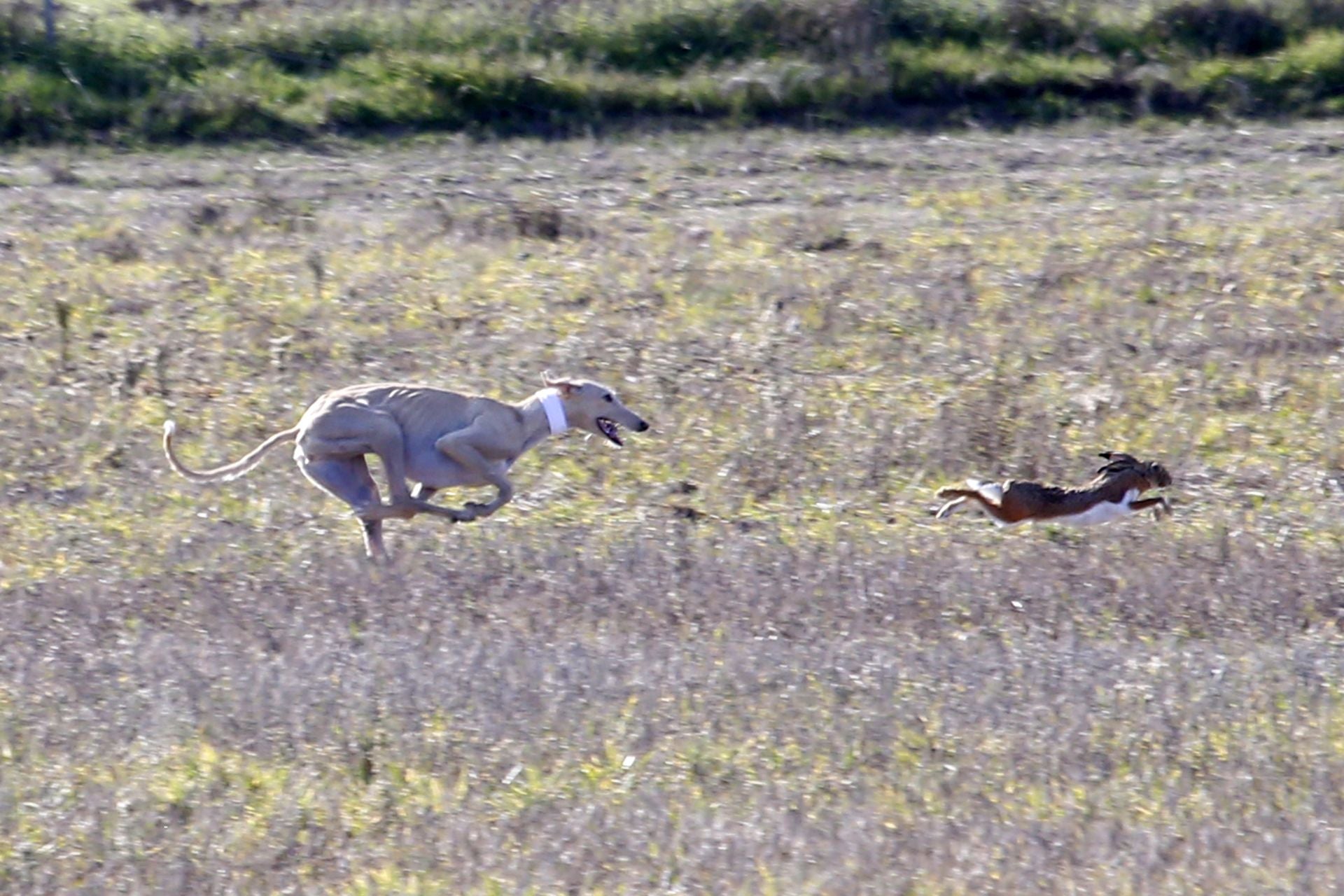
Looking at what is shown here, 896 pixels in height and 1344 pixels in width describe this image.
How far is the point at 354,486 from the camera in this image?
34.0 feet

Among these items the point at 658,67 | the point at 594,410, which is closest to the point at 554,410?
the point at 594,410

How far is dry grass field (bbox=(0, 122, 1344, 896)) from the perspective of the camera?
6.33 metres

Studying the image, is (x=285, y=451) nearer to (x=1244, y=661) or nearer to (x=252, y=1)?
(x=1244, y=661)

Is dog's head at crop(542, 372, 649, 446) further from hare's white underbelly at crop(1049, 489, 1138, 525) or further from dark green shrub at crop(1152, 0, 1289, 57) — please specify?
dark green shrub at crop(1152, 0, 1289, 57)

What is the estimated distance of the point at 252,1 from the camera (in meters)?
24.0

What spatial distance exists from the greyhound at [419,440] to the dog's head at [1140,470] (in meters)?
2.37

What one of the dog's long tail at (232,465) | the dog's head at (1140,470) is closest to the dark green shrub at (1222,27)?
the dog's head at (1140,470)

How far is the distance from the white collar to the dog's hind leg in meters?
0.90

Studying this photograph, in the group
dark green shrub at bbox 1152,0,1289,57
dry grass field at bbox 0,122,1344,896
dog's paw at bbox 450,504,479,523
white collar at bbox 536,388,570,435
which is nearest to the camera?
dry grass field at bbox 0,122,1344,896

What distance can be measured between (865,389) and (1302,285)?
3605mm

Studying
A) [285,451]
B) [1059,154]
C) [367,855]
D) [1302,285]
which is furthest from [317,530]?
[1059,154]

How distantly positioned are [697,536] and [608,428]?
2.64 ft

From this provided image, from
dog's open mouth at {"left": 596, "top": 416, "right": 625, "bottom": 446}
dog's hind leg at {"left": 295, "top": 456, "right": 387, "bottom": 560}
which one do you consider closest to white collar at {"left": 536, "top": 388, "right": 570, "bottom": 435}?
dog's open mouth at {"left": 596, "top": 416, "right": 625, "bottom": 446}

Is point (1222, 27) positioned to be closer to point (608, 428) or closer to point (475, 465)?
point (608, 428)
